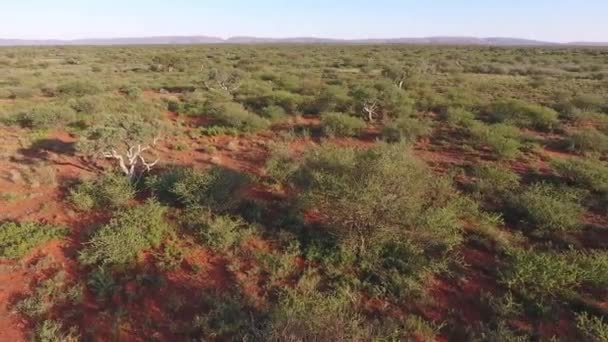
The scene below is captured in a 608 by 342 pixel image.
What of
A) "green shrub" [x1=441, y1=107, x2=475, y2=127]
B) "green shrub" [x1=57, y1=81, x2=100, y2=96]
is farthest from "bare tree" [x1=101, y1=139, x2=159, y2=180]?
"green shrub" [x1=57, y1=81, x2=100, y2=96]

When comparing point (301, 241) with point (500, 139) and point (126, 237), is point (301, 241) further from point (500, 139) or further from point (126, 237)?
point (500, 139)

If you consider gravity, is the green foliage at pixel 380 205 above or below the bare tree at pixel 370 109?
below

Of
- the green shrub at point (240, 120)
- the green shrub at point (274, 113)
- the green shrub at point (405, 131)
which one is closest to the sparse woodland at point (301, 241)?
the green shrub at point (405, 131)

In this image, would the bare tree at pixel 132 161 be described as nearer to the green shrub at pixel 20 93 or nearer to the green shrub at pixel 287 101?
the green shrub at pixel 287 101

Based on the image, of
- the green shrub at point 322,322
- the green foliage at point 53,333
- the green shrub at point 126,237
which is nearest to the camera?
the green shrub at point 322,322

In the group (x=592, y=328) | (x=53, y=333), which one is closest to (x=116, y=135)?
(x=53, y=333)

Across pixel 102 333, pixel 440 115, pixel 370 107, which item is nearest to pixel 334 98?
pixel 370 107

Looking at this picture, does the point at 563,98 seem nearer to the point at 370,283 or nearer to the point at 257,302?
Result: the point at 370,283
